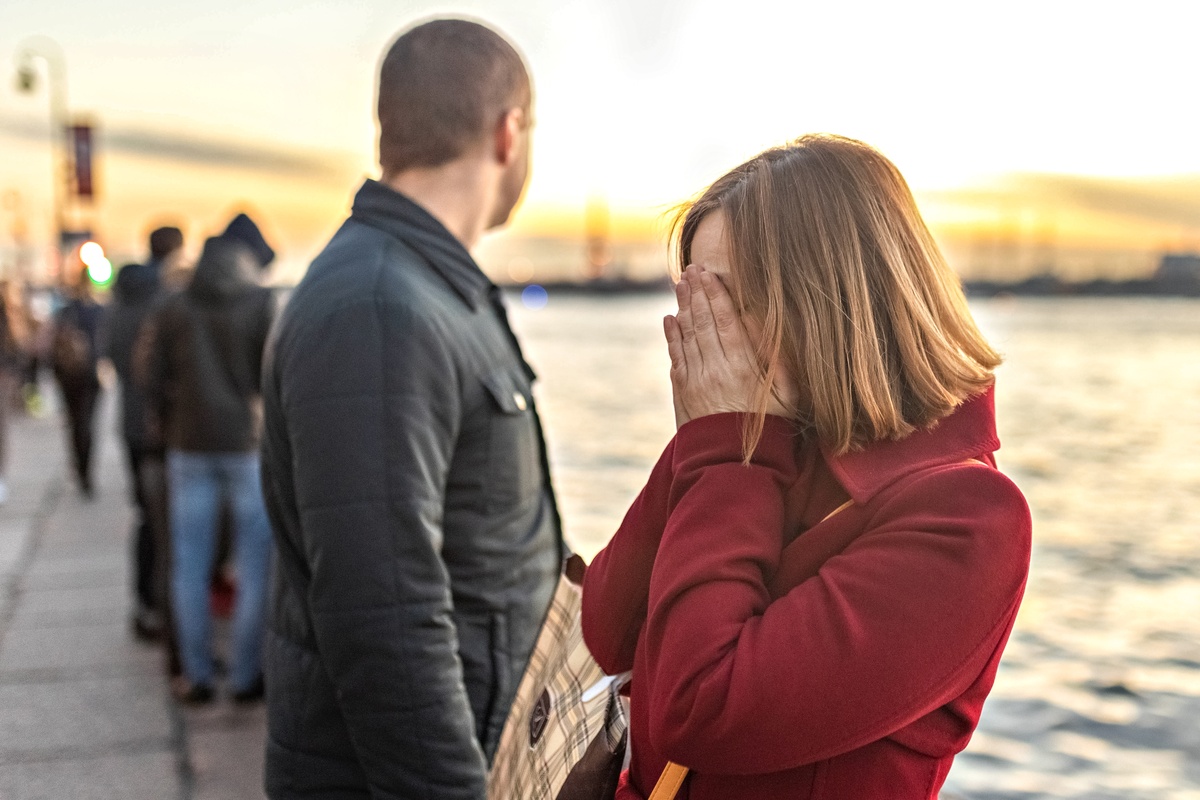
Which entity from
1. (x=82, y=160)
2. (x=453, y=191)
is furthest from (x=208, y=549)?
(x=82, y=160)

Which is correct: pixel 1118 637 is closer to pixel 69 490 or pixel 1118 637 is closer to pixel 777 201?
pixel 69 490

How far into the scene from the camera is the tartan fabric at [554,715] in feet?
4.78

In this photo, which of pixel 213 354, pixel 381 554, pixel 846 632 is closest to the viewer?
pixel 846 632

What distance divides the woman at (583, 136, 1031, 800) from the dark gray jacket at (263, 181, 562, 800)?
0.48 metres

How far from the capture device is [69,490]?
36.3 feet

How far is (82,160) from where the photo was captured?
2431 centimetres

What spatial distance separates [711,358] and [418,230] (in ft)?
2.89

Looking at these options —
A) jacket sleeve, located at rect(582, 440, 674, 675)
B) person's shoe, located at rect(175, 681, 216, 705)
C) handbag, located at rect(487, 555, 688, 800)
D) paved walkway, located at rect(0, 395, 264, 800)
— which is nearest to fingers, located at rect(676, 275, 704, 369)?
jacket sleeve, located at rect(582, 440, 674, 675)

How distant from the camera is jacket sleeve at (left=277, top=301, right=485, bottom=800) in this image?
1803 millimetres

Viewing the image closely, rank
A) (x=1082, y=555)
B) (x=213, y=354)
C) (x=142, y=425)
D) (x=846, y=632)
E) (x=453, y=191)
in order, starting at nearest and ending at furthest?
1. (x=846, y=632)
2. (x=453, y=191)
3. (x=213, y=354)
4. (x=142, y=425)
5. (x=1082, y=555)

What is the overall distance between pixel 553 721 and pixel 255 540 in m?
3.68

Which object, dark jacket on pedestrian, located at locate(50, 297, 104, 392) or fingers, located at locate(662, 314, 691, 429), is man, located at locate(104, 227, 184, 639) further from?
fingers, located at locate(662, 314, 691, 429)

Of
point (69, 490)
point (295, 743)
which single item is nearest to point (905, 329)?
point (295, 743)

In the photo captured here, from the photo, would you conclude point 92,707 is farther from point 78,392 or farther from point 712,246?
point 78,392
